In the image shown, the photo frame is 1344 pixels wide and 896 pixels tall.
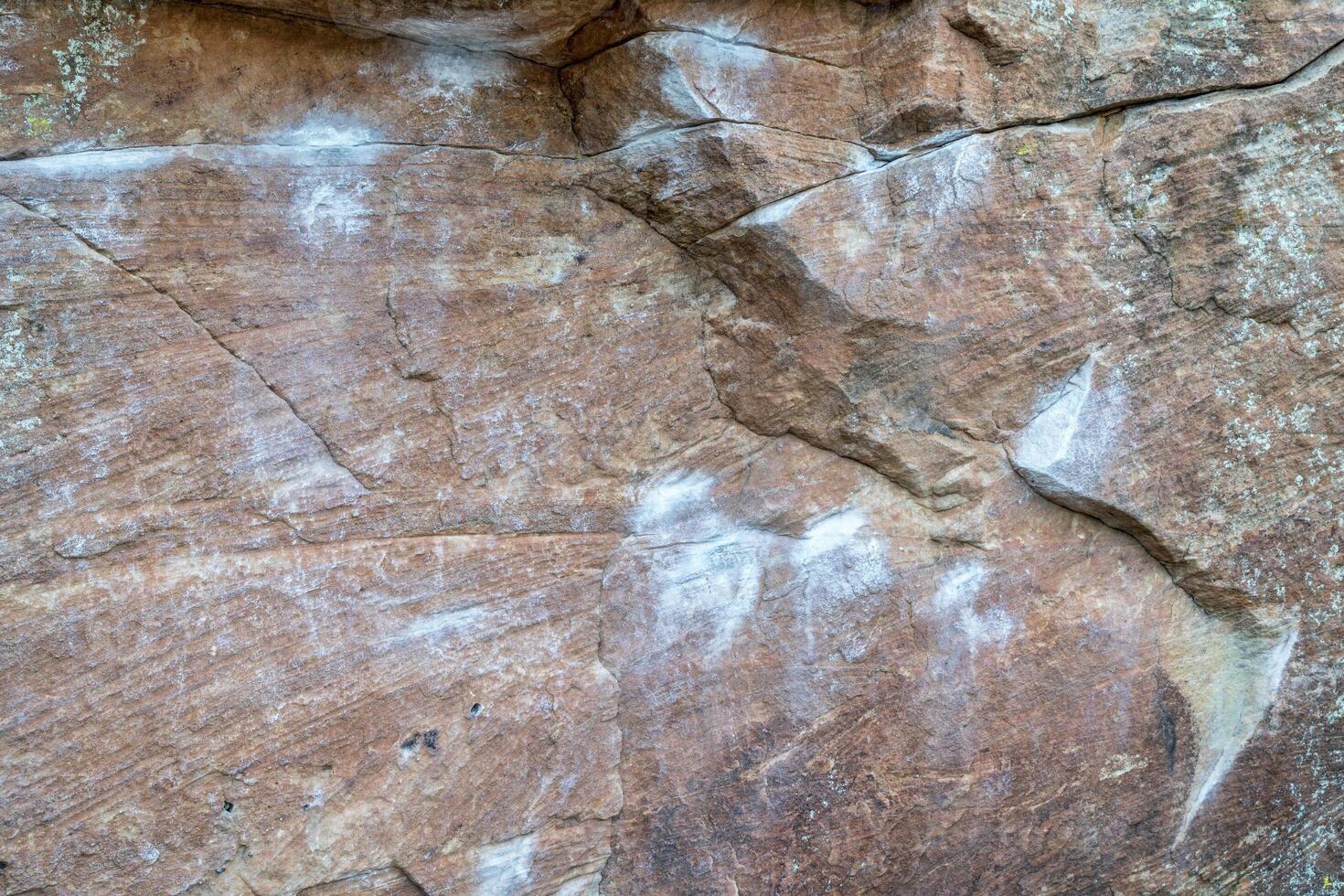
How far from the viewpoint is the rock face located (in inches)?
122

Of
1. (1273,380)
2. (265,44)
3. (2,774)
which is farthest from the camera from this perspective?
(1273,380)

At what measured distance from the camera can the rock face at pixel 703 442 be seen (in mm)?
3105

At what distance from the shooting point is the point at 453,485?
339 cm

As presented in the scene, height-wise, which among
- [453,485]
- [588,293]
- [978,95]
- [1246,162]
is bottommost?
[453,485]

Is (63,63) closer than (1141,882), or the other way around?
(63,63)

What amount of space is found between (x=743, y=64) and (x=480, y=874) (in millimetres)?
2745

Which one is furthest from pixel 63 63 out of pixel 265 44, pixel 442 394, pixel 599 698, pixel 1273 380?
pixel 1273 380

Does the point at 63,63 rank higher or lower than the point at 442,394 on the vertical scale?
higher

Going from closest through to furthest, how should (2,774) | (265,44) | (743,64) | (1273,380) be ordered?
1. (2,774)
2. (265,44)
3. (743,64)
4. (1273,380)

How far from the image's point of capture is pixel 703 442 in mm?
3658

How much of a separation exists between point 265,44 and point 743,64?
1.49 meters

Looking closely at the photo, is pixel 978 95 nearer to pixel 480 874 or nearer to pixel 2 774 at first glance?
pixel 480 874

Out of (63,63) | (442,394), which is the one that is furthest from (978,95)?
(63,63)

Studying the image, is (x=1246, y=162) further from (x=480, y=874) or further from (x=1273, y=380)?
(x=480, y=874)
